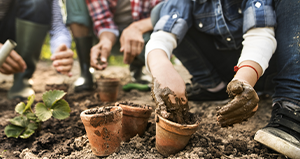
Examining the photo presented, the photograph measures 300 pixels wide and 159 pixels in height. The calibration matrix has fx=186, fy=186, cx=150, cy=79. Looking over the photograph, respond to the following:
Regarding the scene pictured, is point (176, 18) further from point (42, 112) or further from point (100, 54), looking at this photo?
point (42, 112)

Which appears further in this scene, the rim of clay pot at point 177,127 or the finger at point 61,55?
the finger at point 61,55

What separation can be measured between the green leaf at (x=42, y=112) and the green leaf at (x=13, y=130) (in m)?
0.17

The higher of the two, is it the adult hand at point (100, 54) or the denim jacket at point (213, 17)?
the denim jacket at point (213, 17)

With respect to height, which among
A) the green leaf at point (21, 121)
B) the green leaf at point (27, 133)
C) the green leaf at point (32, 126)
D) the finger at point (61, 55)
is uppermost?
the finger at point (61, 55)

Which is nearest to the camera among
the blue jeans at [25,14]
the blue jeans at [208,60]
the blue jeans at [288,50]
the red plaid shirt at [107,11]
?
the blue jeans at [288,50]

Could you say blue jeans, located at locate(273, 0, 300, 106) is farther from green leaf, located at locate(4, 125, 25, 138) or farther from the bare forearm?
green leaf, located at locate(4, 125, 25, 138)

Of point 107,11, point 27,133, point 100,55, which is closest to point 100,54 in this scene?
point 100,55

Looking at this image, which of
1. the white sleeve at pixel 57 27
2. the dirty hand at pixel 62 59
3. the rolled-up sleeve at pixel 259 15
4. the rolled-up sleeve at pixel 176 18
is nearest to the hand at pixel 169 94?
the rolled-up sleeve at pixel 176 18

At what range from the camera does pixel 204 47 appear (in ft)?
5.41

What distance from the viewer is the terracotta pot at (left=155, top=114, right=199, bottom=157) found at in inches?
33.5

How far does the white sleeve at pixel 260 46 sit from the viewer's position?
1.02 metres

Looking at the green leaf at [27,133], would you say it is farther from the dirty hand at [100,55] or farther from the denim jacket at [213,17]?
the denim jacket at [213,17]

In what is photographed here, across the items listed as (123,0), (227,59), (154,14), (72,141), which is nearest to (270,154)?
(227,59)

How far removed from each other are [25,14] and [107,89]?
1236 mm
